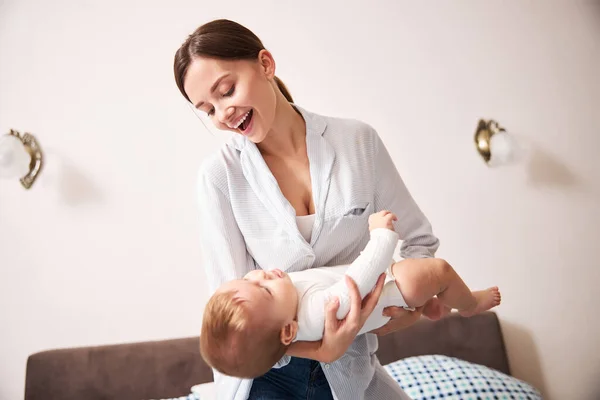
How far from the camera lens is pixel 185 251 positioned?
2.74 m

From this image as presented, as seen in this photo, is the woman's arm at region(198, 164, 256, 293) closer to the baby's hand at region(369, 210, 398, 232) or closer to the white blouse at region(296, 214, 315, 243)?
the white blouse at region(296, 214, 315, 243)

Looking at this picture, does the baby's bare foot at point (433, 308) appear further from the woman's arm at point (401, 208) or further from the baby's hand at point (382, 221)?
the baby's hand at point (382, 221)

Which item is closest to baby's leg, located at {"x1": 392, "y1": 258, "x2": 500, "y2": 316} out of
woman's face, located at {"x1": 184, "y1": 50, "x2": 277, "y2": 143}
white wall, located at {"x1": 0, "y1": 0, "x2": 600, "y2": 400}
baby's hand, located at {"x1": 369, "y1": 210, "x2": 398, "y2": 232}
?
baby's hand, located at {"x1": 369, "y1": 210, "x2": 398, "y2": 232}

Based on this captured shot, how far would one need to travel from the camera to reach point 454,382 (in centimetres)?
236

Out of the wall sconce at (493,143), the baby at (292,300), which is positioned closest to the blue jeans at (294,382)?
the baby at (292,300)

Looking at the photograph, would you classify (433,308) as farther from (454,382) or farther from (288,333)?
(454,382)

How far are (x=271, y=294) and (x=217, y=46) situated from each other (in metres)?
0.62

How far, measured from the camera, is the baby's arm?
1182 millimetres

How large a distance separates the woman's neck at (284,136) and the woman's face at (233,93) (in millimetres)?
117

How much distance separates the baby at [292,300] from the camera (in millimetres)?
1148

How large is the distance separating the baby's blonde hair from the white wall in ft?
5.28

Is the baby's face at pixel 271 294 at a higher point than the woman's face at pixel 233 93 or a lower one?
lower

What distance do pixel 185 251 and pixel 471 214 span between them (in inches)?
60.3

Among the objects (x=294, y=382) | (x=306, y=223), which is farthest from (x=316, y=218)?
(x=294, y=382)
